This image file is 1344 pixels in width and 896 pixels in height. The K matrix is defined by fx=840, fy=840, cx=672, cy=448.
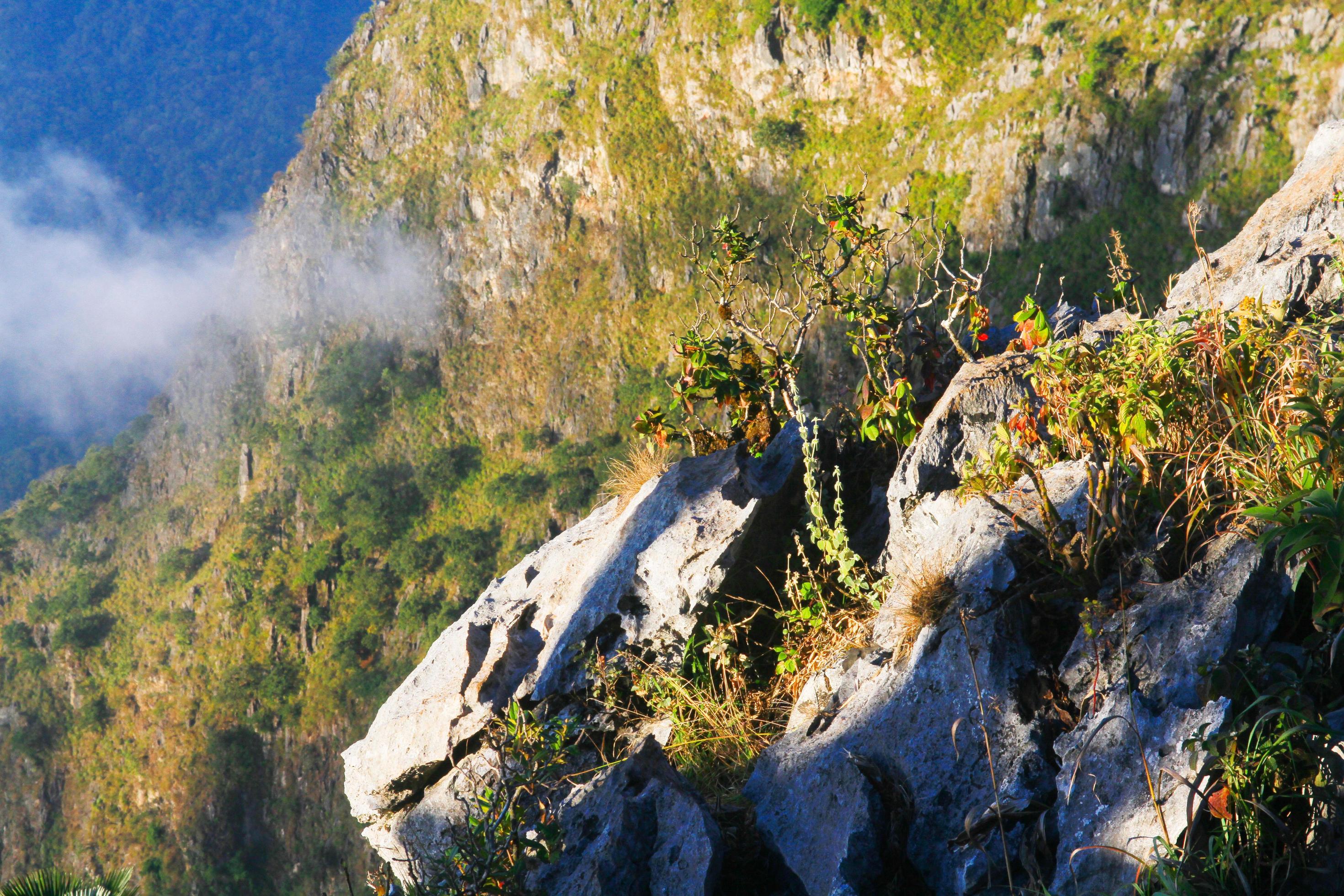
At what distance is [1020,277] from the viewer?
28.0m

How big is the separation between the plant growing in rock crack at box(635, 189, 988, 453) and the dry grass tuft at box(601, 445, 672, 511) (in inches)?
4.5

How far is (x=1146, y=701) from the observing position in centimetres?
235

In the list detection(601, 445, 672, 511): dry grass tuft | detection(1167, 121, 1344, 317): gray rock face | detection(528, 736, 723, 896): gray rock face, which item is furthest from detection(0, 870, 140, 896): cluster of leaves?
detection(1167, 121, 1344, 317): gray rock face

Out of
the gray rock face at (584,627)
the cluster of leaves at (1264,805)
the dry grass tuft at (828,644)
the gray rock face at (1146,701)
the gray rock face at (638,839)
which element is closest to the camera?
the cluster of leaves at (1264,805)

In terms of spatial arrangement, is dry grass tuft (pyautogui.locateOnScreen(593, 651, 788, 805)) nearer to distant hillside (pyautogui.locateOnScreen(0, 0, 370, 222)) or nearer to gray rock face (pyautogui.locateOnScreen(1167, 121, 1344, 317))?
gray rock face (pyautogui.locateOnScreen(1167, 121, 1344, 317))

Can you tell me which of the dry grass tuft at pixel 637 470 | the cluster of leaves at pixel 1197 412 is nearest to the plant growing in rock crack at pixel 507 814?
the dry grass tuft at pixel 637 470

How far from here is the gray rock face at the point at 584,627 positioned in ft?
13.7

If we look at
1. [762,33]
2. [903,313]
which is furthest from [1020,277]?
Result: [903,313]

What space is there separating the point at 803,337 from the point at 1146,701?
3.28 m

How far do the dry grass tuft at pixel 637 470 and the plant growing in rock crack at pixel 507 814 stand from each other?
1.54 meters

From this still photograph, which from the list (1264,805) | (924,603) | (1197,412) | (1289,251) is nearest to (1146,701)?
(1264,805)

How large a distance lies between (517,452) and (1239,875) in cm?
4646

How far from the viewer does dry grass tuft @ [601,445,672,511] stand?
16.6ft

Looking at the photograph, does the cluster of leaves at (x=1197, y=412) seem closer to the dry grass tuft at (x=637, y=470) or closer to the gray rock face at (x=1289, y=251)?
the gray rock face at (x=1289, y=251)
